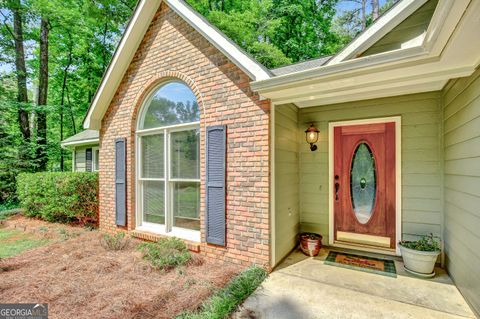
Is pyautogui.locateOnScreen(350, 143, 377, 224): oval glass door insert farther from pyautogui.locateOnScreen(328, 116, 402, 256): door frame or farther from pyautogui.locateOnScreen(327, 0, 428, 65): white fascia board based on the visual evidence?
pyautogui.locateOnScreen(327, 0, 428, 65): white fascia board

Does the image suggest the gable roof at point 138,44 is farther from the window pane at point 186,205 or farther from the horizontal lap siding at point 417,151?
the window pane at point 186,205

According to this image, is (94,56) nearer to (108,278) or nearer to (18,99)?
(18,99)

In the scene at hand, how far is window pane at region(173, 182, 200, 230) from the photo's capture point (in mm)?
4359

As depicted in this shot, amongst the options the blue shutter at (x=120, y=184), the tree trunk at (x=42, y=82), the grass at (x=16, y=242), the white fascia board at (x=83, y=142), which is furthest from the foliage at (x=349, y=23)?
the tree trunk at (x=42, y=82)

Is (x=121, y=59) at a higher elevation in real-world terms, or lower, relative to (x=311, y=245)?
higher

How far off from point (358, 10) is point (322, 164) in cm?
1341

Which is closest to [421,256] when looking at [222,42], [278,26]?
[222,42]

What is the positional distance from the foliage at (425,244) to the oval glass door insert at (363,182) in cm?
79

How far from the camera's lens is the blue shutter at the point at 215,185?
3768 mm

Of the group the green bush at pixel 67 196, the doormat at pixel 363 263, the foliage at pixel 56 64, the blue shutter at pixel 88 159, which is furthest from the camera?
the blue shutter at pixel 88 159

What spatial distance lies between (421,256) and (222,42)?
4.43 m

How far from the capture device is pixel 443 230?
140 inches

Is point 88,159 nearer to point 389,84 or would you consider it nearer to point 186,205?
point 186,205

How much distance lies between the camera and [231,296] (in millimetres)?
2734
